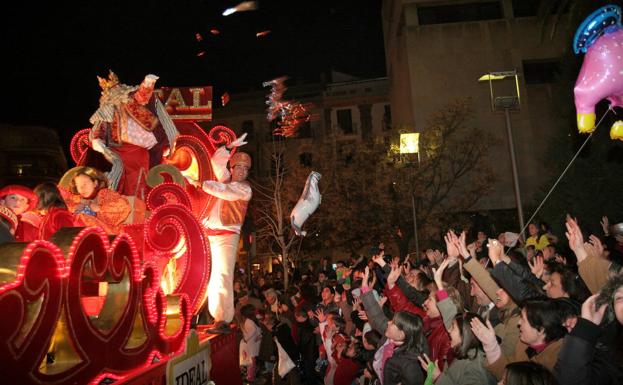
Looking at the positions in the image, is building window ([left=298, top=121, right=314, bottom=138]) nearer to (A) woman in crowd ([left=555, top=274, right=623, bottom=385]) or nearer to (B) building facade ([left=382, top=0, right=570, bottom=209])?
(B) building facade ([left=382, top=0, right=570, bottom=209])

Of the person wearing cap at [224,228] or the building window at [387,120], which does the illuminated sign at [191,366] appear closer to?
the person wearing cap at [224,228]

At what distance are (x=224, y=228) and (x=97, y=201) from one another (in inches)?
63.4

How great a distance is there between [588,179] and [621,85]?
11.3m

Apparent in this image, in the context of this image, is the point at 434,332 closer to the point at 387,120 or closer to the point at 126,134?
the point at 126,134

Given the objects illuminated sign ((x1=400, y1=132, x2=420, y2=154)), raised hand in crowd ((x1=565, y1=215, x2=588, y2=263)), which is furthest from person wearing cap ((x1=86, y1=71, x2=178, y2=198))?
illuminated sign ((x1=400, y1=132, x2=420, y2=154))

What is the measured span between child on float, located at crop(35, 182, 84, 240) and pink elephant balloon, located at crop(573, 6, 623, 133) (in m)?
4.48

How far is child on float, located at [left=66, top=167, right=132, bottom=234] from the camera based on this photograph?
4305mm

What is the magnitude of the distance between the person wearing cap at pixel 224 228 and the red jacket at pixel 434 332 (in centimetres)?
195

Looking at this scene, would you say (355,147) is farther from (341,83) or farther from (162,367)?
(162,367)

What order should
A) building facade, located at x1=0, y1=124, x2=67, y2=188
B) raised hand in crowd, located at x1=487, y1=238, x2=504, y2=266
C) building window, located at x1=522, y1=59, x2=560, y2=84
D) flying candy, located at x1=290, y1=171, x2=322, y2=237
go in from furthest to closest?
1. building facade, located at x1=0, y1=124, x2=67, y2=188
2. building window, located at x1=522, y1=59, x2=560, y2=84
3. flying candy, located at x1=290, y1=171, x2=322, y2=237
4. raised hand in crowd, located at x1=487, y1=238, x2=504, y2=266

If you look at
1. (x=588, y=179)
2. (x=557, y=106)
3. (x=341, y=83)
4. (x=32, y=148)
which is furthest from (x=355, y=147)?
(x=32, y=148)

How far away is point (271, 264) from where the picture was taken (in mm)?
32938

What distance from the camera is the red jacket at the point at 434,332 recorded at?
434 cm

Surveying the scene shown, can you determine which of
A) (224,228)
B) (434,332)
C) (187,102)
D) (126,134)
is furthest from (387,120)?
(434,332)
